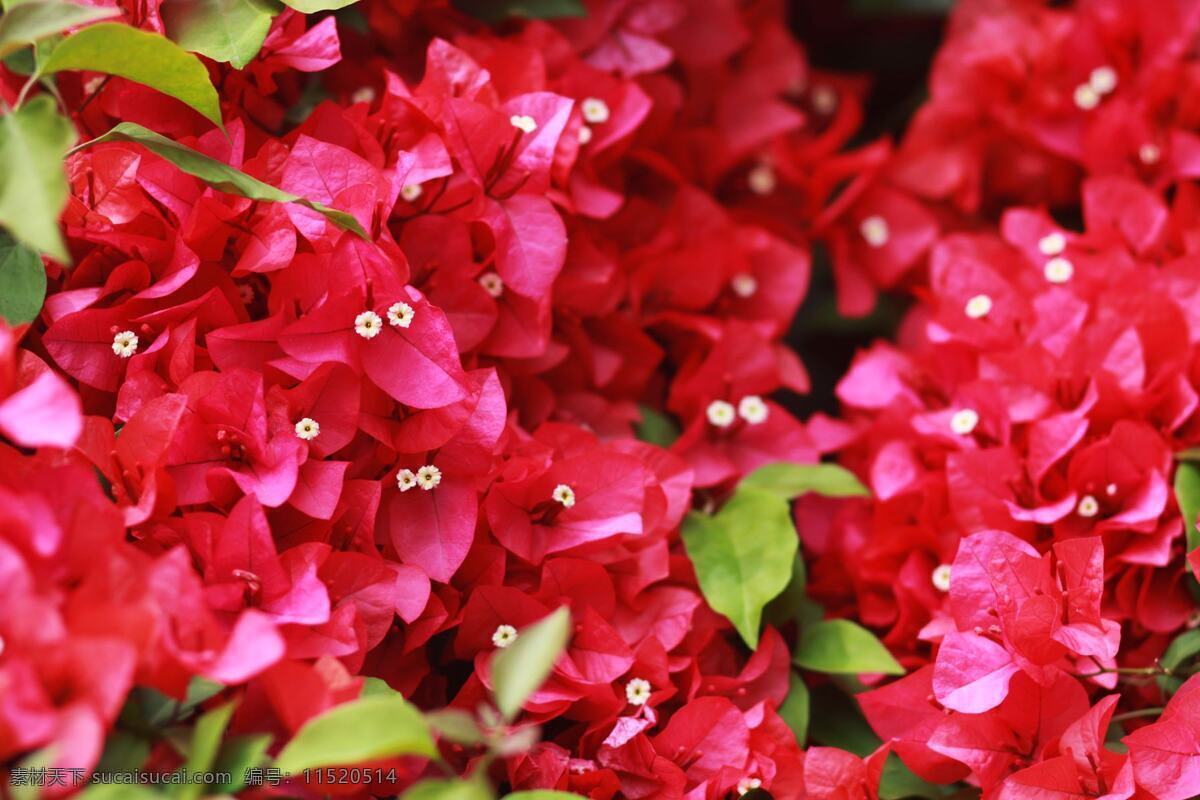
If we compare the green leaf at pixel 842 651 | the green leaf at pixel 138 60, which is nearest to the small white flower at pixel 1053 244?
the green leaf at pixel 842 651

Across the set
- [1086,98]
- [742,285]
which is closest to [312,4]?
[742,285]

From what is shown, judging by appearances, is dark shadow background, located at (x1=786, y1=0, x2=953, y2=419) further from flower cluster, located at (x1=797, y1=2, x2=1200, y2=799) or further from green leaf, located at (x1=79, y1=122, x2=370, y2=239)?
green leaf, located at (x1=79, y1=122, x2=370, y2=239)

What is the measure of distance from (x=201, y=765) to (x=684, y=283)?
2.25 feet

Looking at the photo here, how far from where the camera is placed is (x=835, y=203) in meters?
1.33

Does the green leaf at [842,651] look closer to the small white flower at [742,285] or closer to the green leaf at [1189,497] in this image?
the green leaf at [1189,497]

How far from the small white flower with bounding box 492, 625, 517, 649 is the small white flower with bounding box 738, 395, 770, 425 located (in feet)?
1.18

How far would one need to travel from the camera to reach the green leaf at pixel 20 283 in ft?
2.69

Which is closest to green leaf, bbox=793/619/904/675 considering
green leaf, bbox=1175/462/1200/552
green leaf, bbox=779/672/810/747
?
green leaf, bbox=779/672/810/747

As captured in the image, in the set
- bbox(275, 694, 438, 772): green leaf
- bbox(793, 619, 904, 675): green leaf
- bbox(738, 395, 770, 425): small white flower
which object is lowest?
bbox(793, 619, 904, 675): green leaf

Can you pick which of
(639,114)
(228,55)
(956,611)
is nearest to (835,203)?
(639,114)

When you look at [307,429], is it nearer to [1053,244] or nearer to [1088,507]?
[1088,507]

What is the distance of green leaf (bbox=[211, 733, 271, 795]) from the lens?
2.20ft

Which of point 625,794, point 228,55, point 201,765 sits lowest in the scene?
point 625,794

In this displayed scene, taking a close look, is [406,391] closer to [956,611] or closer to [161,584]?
[161,584]
